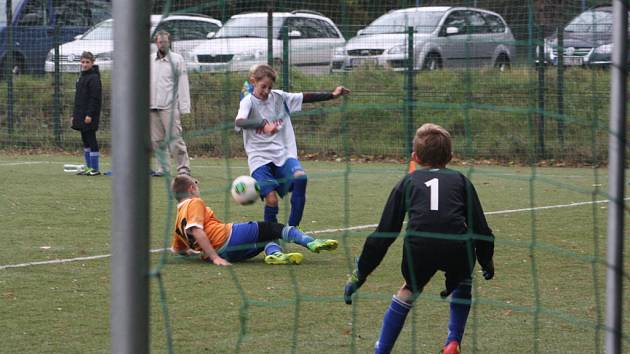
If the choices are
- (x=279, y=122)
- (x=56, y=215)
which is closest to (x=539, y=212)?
(x=279, y=122)

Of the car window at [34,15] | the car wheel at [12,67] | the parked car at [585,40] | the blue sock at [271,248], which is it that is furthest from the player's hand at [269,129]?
the car window at [34,15]

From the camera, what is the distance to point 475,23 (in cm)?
1591

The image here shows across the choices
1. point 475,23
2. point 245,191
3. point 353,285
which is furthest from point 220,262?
point 475,23

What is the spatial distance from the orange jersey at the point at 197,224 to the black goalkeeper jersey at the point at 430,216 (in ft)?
7.89

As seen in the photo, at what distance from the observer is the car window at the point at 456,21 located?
15.8 metres

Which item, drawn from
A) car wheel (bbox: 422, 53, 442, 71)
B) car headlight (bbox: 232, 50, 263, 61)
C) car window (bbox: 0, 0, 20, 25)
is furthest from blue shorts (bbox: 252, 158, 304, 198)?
car window (bbox: 0, 0, 20, 25)

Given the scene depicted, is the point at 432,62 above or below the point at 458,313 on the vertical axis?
above

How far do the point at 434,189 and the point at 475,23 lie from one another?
11662 mm

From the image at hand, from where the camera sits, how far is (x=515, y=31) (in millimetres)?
15383

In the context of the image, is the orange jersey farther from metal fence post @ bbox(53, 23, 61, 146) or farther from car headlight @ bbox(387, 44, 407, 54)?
metal fence post @ bbox(53, 23, 61, 146)

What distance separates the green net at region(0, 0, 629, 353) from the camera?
5.73m

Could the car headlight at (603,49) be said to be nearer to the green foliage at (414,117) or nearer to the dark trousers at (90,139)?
the green foliage at (414,117)

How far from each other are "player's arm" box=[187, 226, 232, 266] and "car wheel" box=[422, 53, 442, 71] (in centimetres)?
941

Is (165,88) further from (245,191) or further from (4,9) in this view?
(4,9)
